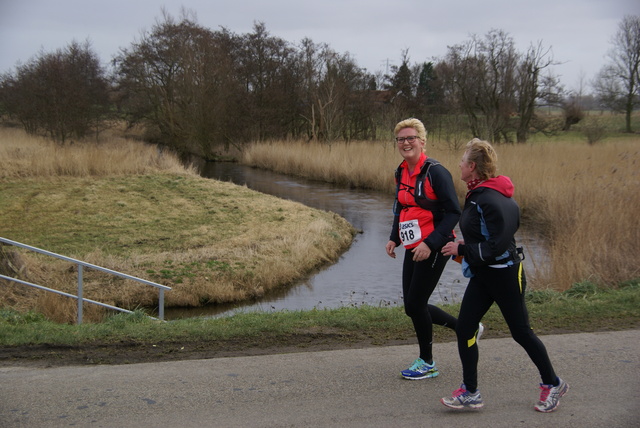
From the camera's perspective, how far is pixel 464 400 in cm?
416

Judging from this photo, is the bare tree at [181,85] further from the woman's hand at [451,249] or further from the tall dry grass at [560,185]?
the woman's hand at [451,249]

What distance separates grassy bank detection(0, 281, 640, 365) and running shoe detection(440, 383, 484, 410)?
60.2 inches

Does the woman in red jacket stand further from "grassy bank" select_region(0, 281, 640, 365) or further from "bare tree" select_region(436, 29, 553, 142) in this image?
"bare tree" select_region(436, 29, 553, 142)

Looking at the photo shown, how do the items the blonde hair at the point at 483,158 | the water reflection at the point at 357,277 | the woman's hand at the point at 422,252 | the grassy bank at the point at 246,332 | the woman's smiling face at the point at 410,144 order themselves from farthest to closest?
the water reflection at the point at 357,277
the grassy bank at the point at 246,332
the woman's smiling face at the point at 410,144
the woman's hand at the point at 422,252
the blonde hair at the point at 483,158

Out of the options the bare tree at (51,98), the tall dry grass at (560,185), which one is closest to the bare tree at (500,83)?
the tall dry grass at (560,185)

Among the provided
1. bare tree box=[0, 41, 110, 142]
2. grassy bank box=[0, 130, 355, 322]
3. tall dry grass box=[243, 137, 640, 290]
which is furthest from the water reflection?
bare tree box=[0, 41, 110, 142]

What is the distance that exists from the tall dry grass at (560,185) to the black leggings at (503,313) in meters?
5.61

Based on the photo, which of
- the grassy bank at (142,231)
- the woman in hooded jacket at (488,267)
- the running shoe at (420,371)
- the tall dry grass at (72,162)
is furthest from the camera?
the tall dry grass at (72,162)

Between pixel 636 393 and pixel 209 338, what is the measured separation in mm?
3532

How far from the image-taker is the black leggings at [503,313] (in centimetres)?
404

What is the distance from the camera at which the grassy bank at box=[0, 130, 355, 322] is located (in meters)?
12.0

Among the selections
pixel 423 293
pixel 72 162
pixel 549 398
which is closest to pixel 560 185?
pixel 423 293

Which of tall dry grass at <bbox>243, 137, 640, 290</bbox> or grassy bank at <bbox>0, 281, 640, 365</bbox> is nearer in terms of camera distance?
grassy bank at <bbox>0, 281, 640, 365</bbox>

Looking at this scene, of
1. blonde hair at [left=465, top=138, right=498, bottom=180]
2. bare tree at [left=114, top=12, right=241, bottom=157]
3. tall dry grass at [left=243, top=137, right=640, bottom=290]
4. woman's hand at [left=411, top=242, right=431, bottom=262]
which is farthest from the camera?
bare tree at [left=114, top=12, right=241, bottom=157]
